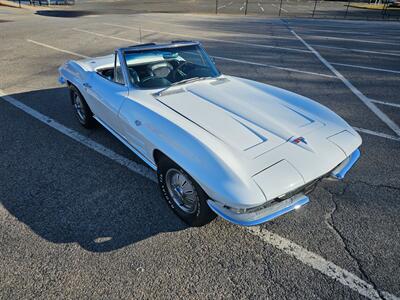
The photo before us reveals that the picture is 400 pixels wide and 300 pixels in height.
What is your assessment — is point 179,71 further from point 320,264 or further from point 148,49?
point 320,264

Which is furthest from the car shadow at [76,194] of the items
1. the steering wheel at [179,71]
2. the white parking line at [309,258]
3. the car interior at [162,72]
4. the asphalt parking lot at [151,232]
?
the steering wheel at [179,71]

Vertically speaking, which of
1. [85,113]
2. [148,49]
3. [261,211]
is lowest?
[85,113]

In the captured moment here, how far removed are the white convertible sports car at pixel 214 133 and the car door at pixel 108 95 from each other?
1 cm

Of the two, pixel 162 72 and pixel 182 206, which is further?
pixel 162 72

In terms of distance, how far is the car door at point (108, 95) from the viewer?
10.8 feet

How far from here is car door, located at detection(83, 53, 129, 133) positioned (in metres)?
3.29

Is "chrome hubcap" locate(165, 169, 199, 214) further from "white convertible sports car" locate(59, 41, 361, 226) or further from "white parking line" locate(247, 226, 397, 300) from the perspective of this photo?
"white parking line" locate(247, 226, 397, 300)

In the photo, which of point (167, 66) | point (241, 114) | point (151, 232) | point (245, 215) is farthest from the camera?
point (167, 66)

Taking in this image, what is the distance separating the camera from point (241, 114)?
2.90 m

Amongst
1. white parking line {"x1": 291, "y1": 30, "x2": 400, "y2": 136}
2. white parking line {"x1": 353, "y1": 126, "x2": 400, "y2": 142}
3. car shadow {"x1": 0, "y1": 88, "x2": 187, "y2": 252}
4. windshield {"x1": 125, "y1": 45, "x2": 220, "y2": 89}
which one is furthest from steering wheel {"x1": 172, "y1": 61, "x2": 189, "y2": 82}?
white parking line {"x1": 291, "y1": 30, "x2": 400, "y2": 136}

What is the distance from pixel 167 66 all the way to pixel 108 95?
0.85 metres

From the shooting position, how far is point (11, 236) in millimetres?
2594

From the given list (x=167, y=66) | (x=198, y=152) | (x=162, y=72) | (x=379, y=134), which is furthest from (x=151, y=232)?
(x=379, y=134)

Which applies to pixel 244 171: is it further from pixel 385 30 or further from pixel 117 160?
pixel 385 30
